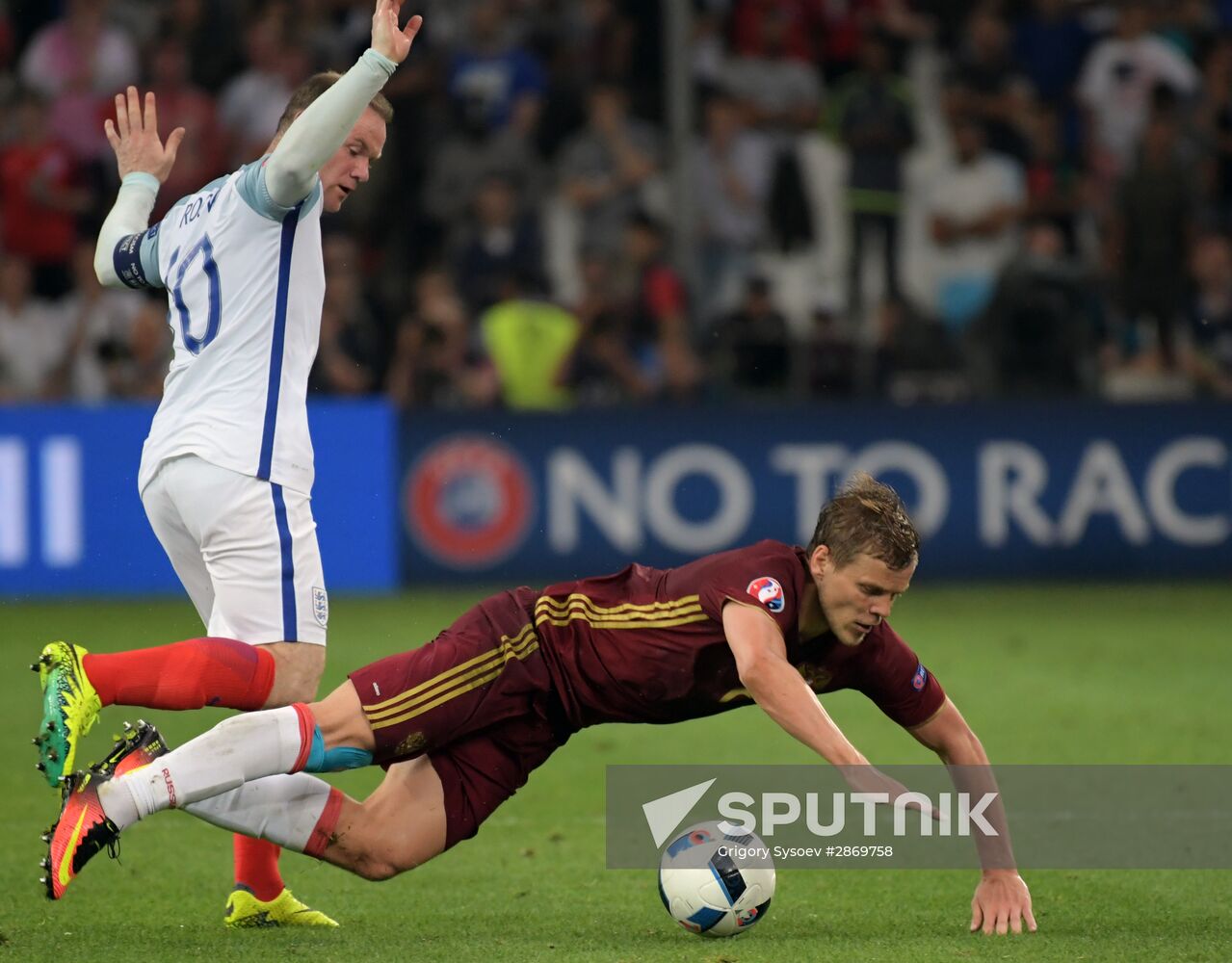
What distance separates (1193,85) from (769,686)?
1138 cm

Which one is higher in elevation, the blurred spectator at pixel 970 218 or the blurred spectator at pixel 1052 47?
the blurred spectator at pixel 1052 47

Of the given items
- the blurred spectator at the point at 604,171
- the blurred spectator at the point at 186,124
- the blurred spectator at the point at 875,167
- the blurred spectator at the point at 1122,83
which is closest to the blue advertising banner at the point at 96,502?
the blurred spectator at the point at 186,124

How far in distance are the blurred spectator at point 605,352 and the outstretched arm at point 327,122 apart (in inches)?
302

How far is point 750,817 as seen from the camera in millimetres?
6121

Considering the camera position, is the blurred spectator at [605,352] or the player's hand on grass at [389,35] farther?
the blurred spectator at [605,352]

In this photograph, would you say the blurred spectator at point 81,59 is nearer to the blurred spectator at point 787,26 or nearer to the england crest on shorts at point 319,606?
the blurred spectator at point 787,26

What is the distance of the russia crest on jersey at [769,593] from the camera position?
4.86m

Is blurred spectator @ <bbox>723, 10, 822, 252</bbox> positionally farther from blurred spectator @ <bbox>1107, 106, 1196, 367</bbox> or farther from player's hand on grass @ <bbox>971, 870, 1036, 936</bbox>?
player's hand on grass @ <bbox>971, 870, 1036, 936</bbox>

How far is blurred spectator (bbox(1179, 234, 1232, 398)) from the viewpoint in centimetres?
1384

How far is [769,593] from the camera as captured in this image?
486 centimetres

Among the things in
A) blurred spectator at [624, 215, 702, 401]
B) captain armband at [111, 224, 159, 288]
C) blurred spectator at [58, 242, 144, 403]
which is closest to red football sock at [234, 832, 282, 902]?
captain armband at [111, 224, 159, 288]

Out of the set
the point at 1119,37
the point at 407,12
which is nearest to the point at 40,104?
the point at 407,12

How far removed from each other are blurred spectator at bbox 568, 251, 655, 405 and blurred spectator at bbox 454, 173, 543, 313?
1.37ft

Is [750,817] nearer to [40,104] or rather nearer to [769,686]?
[769,686]
